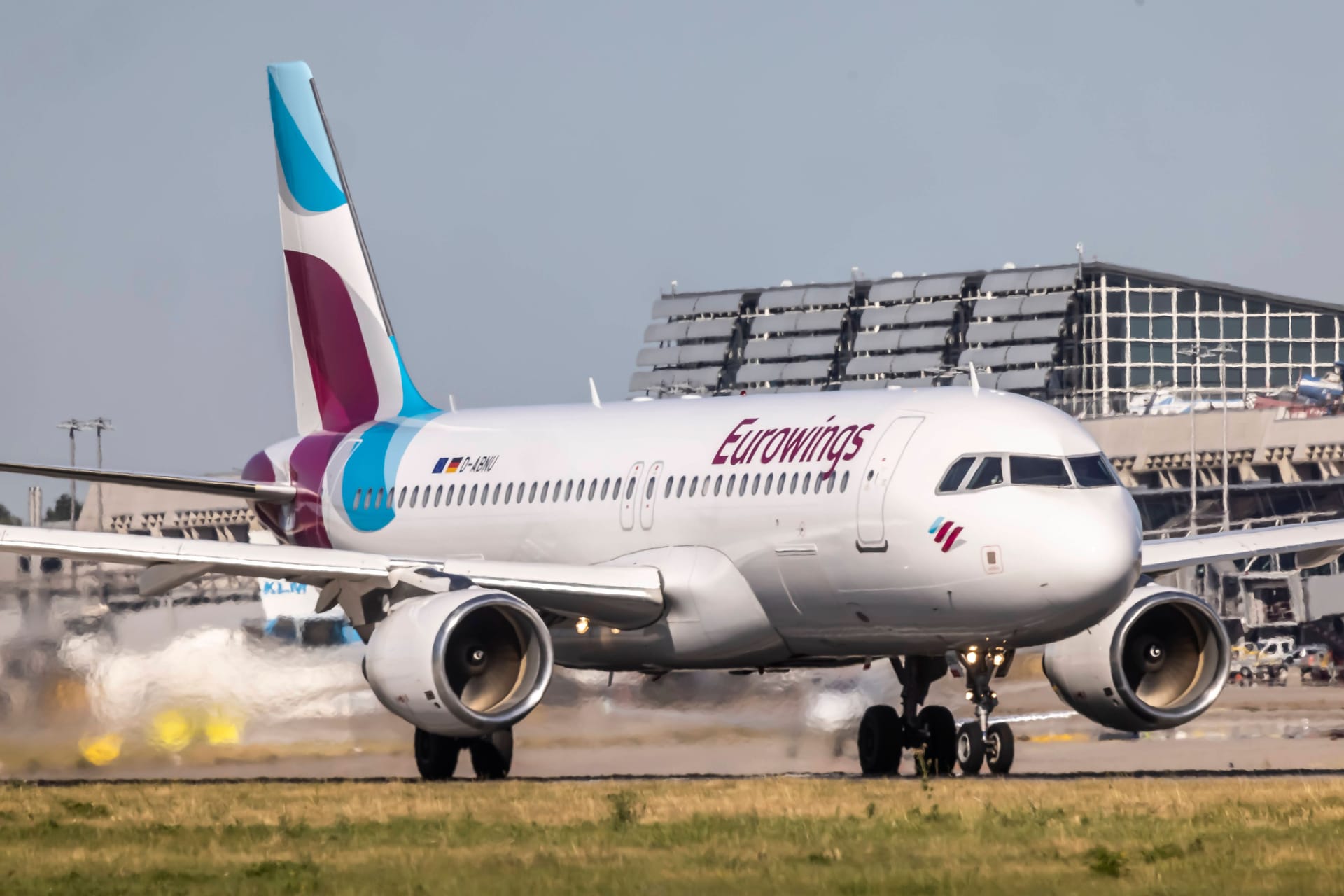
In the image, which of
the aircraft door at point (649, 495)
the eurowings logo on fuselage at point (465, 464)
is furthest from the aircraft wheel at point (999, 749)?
the eurowings logo on fuselage at point (465, 464)

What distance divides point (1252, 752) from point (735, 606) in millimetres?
7504

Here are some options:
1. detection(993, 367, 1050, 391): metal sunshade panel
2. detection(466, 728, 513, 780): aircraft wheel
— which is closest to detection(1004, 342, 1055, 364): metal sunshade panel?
detection(993, 367, 1050, 391): metal sunshade panel

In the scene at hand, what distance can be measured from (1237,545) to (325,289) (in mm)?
14541

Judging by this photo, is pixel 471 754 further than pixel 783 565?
Yes

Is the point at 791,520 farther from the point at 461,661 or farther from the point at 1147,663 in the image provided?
the point at 1147,663

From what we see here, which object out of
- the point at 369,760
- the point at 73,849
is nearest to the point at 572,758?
the point at 369,760

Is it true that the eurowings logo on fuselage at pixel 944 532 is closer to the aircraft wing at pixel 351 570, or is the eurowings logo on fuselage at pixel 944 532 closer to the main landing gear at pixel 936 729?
the main landing gear at pixel 936 729

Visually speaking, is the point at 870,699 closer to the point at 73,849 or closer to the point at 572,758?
→ the point at 572,758

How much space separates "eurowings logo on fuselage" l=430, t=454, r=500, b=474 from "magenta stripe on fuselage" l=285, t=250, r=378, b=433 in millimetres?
2949

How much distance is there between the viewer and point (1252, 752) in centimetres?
2731

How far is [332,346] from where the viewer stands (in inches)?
1297

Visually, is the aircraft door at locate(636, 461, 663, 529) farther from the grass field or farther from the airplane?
the grass field

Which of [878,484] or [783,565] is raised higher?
[878,484]

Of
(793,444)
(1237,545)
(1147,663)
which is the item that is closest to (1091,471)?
(1147,663)
